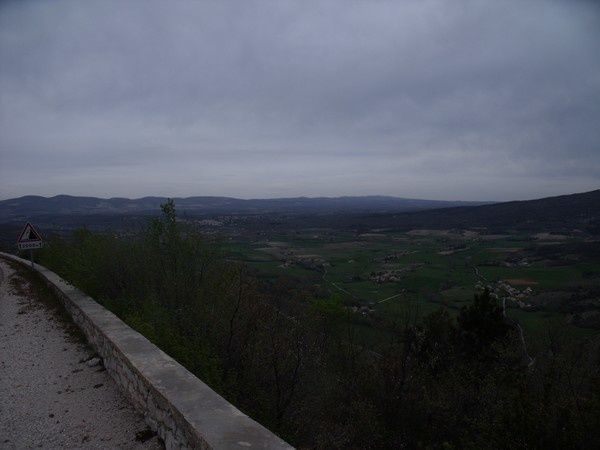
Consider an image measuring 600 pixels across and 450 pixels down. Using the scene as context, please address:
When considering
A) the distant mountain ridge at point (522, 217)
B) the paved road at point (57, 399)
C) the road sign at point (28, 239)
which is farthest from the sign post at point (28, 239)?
the distant mountain ridge at point (522, 217)

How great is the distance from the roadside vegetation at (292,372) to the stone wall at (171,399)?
0.67 m

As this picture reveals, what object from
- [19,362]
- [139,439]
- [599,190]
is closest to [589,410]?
[139,439]

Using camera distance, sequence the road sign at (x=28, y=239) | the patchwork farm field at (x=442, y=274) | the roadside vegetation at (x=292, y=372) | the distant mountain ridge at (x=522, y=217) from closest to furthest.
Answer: the roadside vegetation at (x=292, y=372) → the road sign at (x=28, y=239) → the patchwork farm field at (x=442, y=274) → the distant mountain ridge at (x=522, y=217)

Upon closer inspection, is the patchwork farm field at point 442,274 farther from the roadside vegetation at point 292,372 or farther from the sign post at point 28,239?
the sign post at point 28,239

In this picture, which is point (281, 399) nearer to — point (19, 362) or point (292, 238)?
point (19, 362)

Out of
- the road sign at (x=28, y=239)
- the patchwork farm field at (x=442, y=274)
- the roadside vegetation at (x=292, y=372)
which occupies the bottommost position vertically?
the patchwork farm field at (x=442, y=274)

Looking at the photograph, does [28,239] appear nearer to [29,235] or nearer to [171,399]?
[29,235]

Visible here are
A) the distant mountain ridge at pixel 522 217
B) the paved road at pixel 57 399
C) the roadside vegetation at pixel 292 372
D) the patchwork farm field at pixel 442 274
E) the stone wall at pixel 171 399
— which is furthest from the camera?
the distant mountain ridge at pixel 522 217

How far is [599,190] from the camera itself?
244 feet

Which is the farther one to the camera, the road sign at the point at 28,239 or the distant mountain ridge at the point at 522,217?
the distant mountain ridge at the point at 522,217

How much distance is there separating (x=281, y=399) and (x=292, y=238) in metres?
72.5

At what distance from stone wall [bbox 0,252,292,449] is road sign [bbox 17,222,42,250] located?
7.84 m

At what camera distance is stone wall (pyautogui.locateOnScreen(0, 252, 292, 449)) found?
3.06 meters

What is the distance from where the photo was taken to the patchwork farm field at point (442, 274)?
26.7 metres
